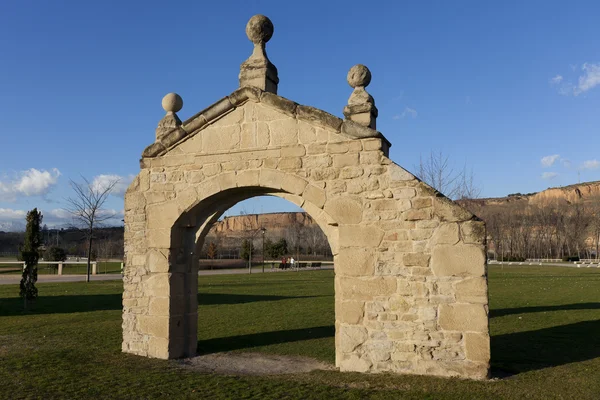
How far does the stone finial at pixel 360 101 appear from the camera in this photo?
6.76m

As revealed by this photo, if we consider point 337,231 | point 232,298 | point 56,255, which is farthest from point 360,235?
point 56,255

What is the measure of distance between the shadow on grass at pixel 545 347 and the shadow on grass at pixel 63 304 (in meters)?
9.90

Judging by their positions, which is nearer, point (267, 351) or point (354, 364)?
point (354, 364)

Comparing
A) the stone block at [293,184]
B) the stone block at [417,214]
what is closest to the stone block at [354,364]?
the stone block at [417,214]

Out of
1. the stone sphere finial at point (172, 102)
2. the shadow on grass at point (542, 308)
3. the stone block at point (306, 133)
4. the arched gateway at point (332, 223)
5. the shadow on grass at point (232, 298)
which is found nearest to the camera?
the arched gateway at point (332, 223)

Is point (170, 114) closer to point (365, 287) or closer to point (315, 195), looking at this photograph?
point (315, 195)

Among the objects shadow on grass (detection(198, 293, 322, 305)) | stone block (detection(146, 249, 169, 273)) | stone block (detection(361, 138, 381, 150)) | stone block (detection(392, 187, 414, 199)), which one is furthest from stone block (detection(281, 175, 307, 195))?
shadow on grass (detection(198, 293, 322, 305))

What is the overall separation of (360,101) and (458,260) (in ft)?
8.54

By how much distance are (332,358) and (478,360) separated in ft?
7.43

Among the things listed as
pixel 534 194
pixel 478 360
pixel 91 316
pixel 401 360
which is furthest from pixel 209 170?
pixel 534 194

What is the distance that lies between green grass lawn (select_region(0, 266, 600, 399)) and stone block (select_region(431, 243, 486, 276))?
131cm

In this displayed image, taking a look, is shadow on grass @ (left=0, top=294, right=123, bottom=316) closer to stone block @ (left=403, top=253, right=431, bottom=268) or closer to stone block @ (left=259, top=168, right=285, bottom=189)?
stone block @ (left=259, top=168, right=285, bottom=189)

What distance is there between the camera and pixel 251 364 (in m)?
6.98

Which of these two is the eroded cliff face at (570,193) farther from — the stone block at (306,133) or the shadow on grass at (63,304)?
the stone block at (306,133)
